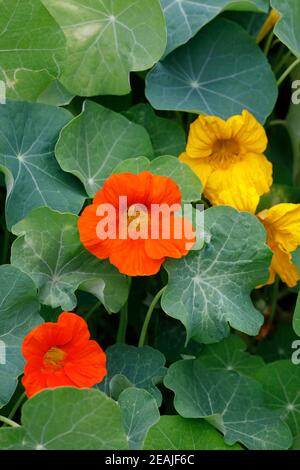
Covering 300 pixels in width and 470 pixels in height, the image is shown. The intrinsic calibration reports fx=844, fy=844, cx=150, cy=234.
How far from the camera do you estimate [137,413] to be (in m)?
1.37

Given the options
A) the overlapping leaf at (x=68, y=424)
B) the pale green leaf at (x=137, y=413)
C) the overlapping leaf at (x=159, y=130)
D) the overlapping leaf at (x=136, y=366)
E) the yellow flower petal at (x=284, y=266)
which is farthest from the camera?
the overlapping leaf at (x=159, y=130)

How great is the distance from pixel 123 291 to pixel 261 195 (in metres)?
0.36

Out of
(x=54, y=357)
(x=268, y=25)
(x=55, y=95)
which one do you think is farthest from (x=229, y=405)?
(x=268, y=25)

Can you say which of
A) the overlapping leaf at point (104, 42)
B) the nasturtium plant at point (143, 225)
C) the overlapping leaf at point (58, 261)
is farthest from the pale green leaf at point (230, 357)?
the overlapping leaf at point (104, 42)

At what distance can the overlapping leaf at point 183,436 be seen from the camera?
1.39m

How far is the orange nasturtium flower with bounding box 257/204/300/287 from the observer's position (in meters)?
1.54

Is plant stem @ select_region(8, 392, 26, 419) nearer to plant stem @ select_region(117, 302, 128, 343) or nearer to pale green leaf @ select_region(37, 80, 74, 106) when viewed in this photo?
plant stem @ select_region(117, 302, 128, 343)

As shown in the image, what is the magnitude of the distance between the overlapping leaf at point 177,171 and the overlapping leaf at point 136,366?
29 centimetres

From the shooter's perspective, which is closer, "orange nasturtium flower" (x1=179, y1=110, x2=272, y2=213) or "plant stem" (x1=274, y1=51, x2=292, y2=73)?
"orange nasturtium flower" (x1=179, y1=110, x2=272, y2=213)

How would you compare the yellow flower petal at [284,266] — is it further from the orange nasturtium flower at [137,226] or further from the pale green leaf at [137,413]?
the pale green leaf at [137,413]

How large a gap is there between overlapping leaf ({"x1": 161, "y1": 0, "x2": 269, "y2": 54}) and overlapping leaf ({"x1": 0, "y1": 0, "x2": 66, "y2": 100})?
9.7 inches

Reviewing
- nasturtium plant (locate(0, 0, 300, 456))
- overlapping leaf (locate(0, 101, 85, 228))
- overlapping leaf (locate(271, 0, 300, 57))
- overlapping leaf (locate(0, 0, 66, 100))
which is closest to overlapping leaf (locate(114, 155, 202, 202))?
nasturtium plant (locate(0, 0, 300, 456))
